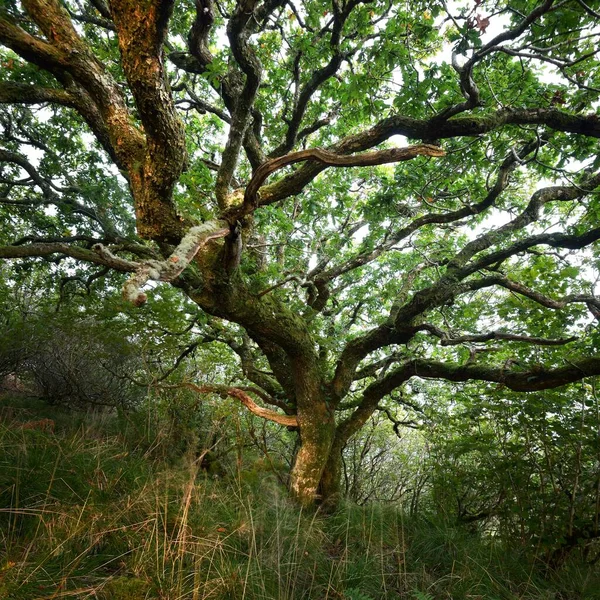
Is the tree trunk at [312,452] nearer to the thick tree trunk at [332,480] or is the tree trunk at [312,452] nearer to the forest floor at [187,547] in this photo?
the thick tree trunk at [332,480]

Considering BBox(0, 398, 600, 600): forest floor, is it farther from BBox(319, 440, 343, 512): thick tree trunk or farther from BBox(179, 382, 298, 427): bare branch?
BBox(179, 382, 298, 427): bare branch

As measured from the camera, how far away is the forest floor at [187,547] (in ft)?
6.21

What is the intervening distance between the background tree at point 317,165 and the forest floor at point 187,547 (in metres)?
1.46

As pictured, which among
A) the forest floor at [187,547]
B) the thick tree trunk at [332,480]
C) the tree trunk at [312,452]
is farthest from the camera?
the thick tree trunk at [332,480]

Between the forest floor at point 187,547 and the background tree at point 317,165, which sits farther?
the background tree at point 317,165

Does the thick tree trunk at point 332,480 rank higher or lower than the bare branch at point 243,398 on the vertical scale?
lower

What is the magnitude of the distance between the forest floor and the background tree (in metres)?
1.46

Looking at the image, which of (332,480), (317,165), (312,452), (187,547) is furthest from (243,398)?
(317,165)

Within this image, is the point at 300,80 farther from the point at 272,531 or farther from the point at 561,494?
the point at 561,494

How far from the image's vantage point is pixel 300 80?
526cm

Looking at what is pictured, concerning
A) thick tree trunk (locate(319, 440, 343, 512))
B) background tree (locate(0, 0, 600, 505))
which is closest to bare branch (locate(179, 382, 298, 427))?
background tree (locate(0, 0, 600, 505))

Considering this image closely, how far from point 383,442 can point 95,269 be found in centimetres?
703

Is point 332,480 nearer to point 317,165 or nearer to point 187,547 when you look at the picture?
point 187,547

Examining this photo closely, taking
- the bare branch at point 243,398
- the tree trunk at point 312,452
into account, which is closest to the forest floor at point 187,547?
the tree trunk at point 312,452
